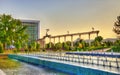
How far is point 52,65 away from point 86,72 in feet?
22.5

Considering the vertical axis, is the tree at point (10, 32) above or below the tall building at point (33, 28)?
below

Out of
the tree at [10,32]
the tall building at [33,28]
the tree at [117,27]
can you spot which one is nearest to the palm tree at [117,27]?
the tree at [117,27]

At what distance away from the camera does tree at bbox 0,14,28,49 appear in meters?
49.3

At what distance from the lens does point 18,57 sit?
37156 millimetres

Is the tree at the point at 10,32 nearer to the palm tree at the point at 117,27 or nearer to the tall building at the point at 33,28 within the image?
the palm tree at the point at 117,27

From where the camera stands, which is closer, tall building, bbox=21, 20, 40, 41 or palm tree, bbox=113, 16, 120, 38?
palm tree, bbox=113, 16, 120, 38

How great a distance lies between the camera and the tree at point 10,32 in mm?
49281

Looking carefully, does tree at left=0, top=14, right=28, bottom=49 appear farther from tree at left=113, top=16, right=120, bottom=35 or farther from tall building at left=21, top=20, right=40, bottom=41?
tall building at left=21, top=20, right=40, bottom=41

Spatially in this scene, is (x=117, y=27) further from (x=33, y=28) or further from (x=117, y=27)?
(x=33, y=28)

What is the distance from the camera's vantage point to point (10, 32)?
50.4 meters

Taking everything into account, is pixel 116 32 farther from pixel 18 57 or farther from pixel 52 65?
pixel 52 65

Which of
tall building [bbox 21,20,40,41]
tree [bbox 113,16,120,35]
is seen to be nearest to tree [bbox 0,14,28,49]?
tree [bbox 113,16,120,35]

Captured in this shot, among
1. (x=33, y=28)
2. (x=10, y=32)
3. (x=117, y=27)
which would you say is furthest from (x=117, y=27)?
(x=33, y=28)

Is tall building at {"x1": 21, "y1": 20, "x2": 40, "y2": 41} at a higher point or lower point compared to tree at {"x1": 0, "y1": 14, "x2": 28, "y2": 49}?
higher
